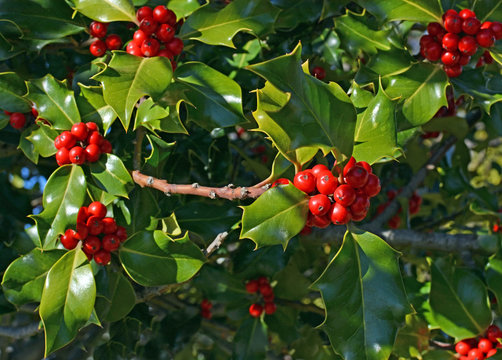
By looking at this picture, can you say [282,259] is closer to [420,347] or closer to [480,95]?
[420,347]

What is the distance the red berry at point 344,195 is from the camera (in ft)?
3.95

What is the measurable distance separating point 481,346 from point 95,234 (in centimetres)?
134

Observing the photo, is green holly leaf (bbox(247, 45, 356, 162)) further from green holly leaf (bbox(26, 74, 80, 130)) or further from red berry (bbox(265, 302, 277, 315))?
red berry (bbox(265, 302, 277, 315))

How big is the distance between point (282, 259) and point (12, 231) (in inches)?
42.3

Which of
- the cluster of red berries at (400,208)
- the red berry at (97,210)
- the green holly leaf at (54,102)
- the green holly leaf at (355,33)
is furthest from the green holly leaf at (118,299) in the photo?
the cluster of red berries at (400,208)

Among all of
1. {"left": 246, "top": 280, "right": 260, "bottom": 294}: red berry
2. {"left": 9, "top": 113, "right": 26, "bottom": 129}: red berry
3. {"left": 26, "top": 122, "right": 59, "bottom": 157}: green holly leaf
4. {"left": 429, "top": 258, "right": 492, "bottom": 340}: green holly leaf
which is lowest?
{"left": 246, "top": 280, "right": 260, "bottom": 294}: red berry

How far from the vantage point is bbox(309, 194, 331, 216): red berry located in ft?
4.01

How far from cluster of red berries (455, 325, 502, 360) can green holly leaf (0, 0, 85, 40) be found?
1.66 meters

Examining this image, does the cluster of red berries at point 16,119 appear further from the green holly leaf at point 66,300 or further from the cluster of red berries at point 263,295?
the cluster of red berries at point 263,295

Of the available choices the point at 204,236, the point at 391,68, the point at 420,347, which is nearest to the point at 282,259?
the point at 204,236

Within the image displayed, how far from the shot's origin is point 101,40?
1.76 meters

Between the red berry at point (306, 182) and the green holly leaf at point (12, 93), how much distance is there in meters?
0.95

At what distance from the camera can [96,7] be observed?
160 cm

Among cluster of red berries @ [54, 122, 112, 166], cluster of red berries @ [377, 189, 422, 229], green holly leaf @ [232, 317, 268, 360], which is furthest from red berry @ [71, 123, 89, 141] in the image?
cluster of red berries @ [377, 189, 422, 229]
